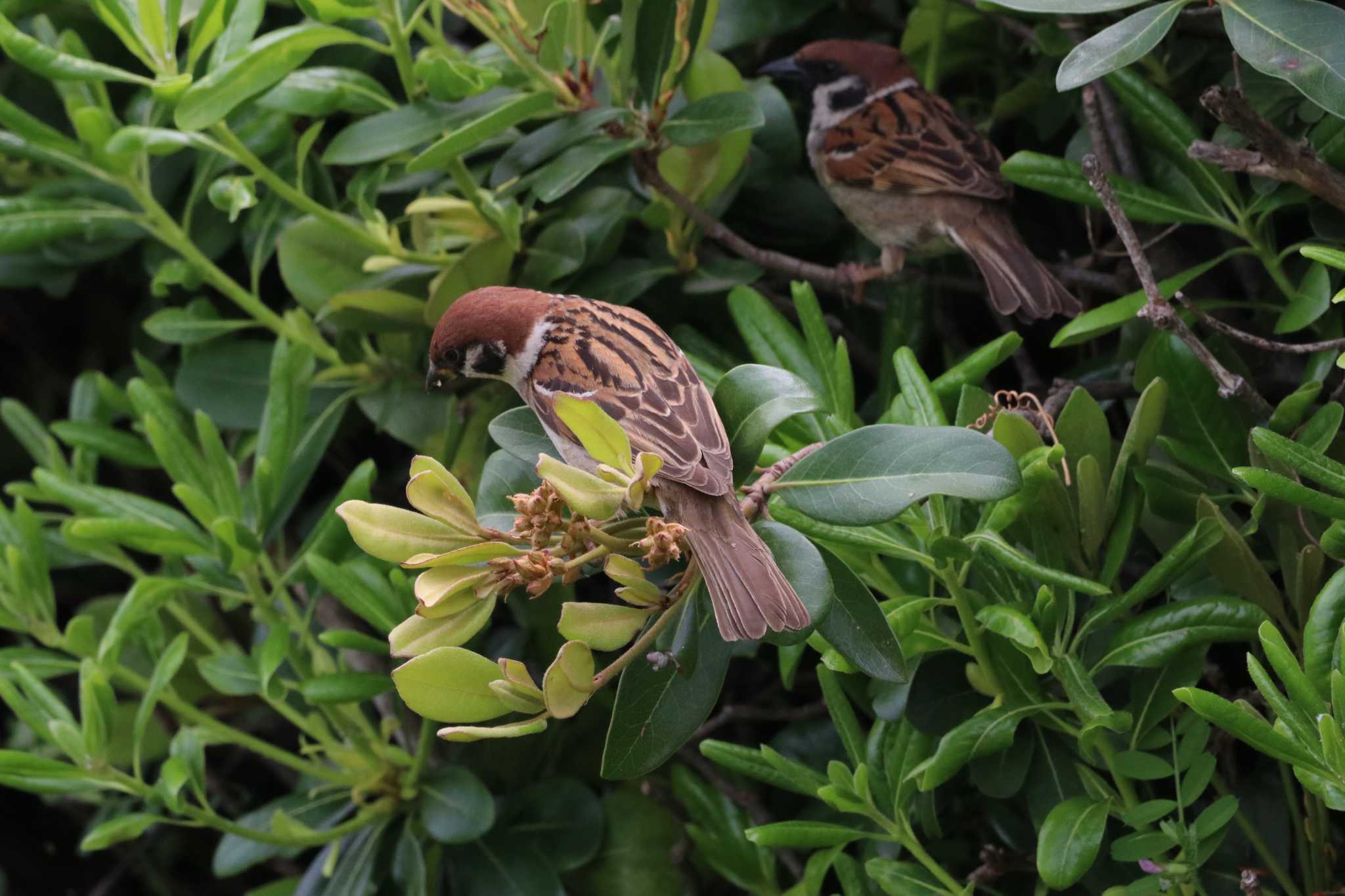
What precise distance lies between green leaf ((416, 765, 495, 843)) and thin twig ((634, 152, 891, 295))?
84cm

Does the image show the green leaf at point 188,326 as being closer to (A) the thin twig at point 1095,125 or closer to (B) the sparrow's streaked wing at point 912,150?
(B) the sparrow's streaked wing at point 912,150

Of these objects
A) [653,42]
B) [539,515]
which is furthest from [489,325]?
[539,515]

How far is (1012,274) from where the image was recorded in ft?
5.70

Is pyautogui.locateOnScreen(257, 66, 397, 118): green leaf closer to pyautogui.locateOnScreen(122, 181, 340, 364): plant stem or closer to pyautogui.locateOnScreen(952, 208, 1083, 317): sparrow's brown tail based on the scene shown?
pyautogui.locateOnScreen(122, 181, 340, 364): plant stem

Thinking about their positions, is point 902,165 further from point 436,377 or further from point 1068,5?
point 436,377

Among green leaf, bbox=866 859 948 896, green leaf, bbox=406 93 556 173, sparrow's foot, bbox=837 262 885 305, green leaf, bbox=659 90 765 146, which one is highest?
green leaf, bbox=406 93 556 173

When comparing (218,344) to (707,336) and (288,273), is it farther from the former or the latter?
(707,336)

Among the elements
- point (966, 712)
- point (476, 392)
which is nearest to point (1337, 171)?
point (966, 712)

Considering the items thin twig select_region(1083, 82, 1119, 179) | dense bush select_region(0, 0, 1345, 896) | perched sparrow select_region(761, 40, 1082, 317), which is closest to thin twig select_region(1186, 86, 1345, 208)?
dense bush select_region(0, 0, 1345, 896)

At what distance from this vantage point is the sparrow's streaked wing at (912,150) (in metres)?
1.94

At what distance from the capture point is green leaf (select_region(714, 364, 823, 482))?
1115mm

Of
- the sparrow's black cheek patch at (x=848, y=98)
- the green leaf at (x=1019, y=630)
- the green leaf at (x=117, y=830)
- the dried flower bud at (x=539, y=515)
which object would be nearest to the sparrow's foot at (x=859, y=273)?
the sparrow's black cheek patch at (x=848, y=98)

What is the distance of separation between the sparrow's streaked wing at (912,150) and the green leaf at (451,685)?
1.15m

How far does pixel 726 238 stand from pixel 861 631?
0.75 metres
